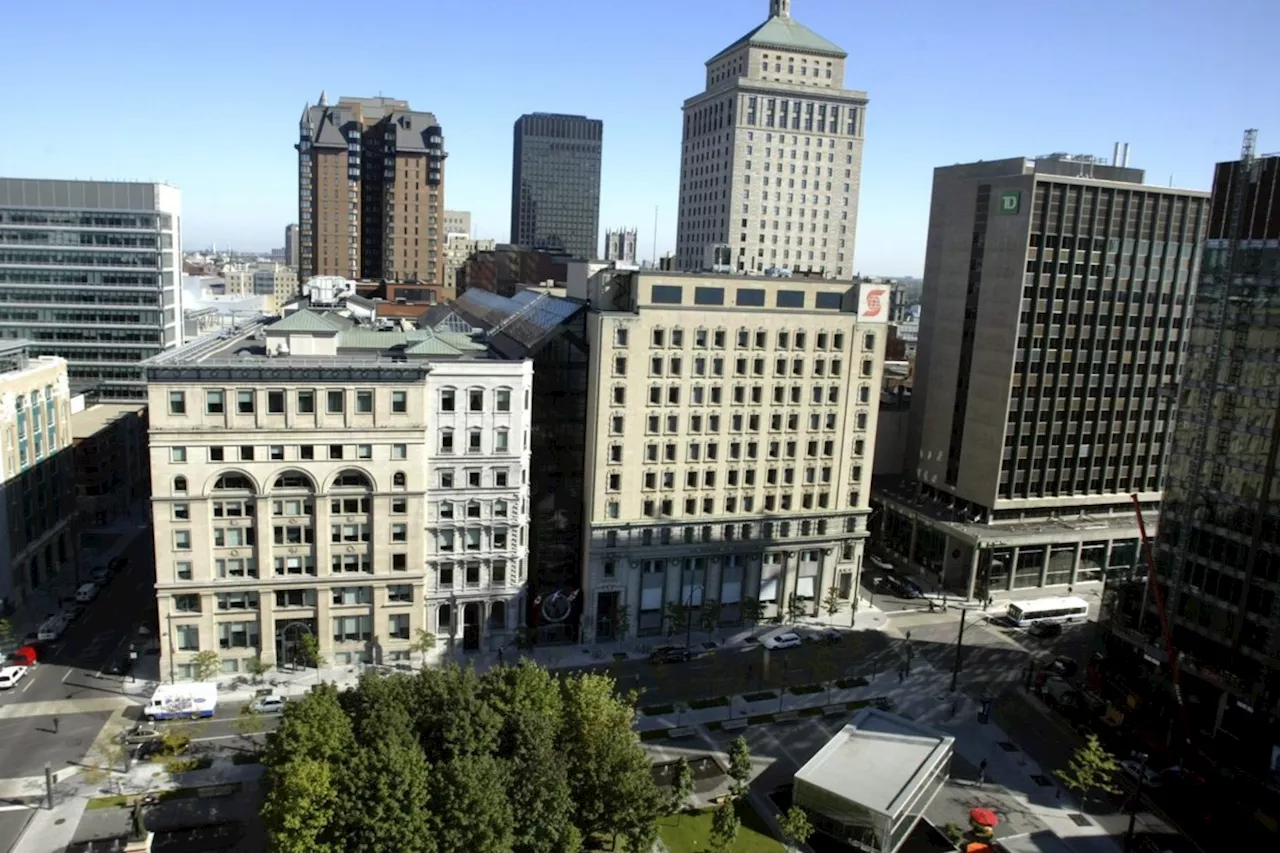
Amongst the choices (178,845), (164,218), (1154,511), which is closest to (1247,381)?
(1154,511)

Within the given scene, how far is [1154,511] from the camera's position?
11700cm

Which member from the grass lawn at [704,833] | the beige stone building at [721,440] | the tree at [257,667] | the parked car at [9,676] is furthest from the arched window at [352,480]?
the grass lawn at [704,833]

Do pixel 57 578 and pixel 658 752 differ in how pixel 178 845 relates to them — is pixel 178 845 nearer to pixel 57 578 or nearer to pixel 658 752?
pixel 658 752

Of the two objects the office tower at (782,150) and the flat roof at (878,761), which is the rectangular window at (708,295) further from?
the office tower at (782,150)

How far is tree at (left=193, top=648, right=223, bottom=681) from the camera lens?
75.7 meters

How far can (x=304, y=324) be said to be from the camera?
82.1m

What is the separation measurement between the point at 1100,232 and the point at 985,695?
54.4 metres

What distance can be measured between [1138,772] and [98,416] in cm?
12234

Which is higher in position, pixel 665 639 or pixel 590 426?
pixel 590 426

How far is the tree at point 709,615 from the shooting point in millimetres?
91119

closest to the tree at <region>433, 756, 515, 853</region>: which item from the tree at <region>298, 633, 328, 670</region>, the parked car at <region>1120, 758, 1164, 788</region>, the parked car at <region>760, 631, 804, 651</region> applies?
the tree at <region>298, 633, 328, 670</region>

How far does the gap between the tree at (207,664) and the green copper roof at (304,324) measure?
27411 mm

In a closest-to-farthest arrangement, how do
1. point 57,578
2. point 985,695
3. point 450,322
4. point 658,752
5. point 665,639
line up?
point 658,752
point 985,695
point 665,639
point 57,578
point 450,322

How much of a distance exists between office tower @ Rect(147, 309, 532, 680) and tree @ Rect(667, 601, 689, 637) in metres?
14.4
